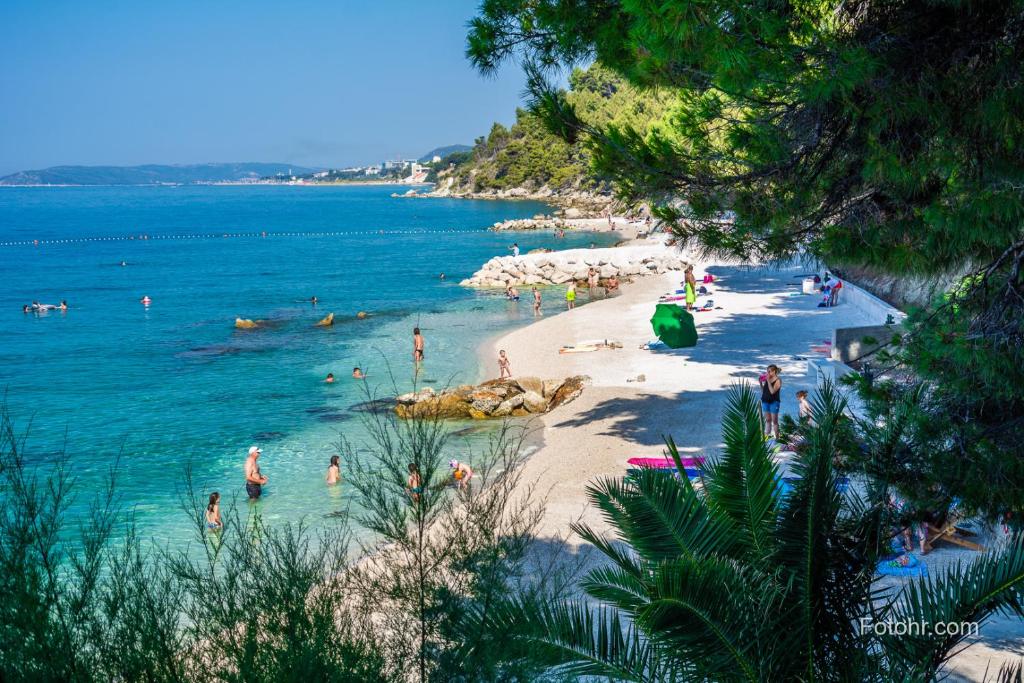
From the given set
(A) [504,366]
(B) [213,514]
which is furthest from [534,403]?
(B) [213,514]

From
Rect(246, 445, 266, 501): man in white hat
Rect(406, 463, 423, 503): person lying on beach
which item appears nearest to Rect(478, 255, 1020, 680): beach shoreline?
Rect(406, 463, 423, 503): person lying on beach

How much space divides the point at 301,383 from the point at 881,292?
1723cm

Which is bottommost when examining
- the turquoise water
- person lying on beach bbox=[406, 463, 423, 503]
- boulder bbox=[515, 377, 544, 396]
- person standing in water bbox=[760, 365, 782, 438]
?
the turquoise water

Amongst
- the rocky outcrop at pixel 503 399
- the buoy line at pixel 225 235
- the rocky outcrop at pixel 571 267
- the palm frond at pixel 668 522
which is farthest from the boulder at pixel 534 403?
the buoy line at pixel 225 235

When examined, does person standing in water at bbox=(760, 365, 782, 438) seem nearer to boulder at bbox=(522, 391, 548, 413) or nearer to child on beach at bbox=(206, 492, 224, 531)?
boulder at bbox=(522, 391, 548, 413)

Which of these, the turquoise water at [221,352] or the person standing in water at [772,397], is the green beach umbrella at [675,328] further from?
the person standing in water at [772,397]

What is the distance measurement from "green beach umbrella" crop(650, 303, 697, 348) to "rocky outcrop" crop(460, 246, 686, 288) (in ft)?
65.9

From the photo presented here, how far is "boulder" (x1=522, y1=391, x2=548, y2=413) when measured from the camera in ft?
62.7

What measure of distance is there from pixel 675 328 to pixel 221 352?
15.6 m

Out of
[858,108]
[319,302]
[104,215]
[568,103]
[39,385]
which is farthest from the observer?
[104,215]

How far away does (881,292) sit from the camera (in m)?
26.8

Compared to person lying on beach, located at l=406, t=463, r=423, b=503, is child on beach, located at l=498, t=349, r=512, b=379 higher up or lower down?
lower down

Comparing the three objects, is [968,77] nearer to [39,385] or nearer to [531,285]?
[39,385]

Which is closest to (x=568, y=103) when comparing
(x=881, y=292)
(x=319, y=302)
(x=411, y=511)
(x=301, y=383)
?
(x=411, y=511)
